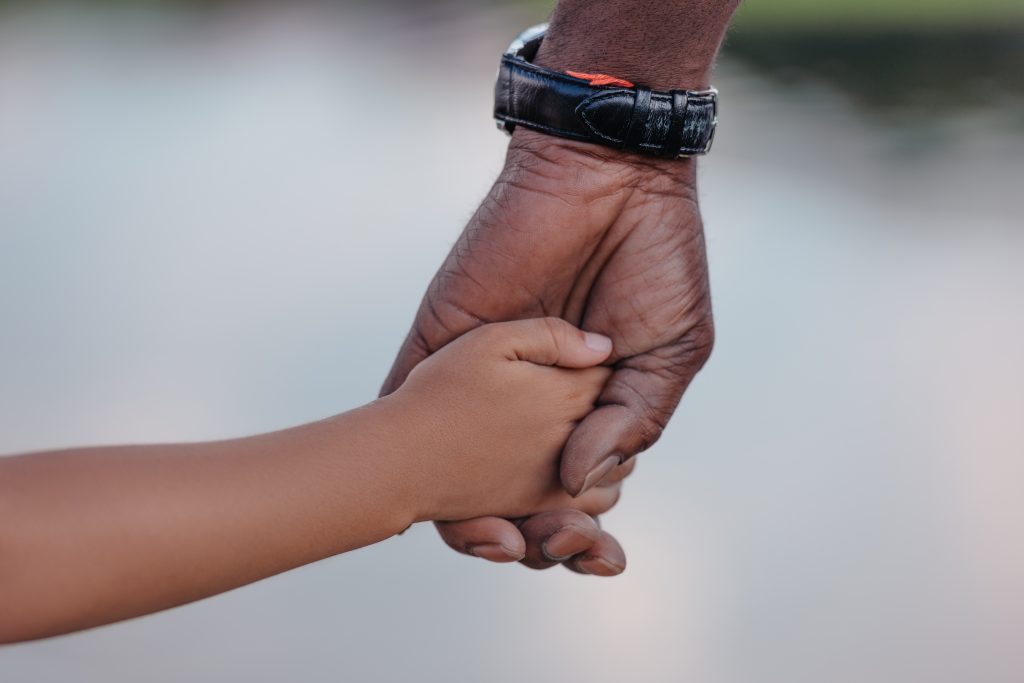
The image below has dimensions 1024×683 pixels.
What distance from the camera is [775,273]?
317 cm

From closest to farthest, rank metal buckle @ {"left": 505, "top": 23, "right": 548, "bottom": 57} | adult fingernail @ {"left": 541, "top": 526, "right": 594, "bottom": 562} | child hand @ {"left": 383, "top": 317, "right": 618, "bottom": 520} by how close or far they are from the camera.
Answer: child hand @ {"left": 383, "top": 317, "right": 618, "bottom": 520} → adult fingernail @ {"left": 541, "top": 526, "right": 594, "bottom": 562} → metal buckle @ {"left": 505, "top": 23, "right": 548, "bottom": 57}

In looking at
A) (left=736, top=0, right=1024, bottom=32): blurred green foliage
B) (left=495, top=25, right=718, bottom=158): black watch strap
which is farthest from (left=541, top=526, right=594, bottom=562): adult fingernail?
(left=736, top=0, right=1024, bottom=32): blurred green foliage

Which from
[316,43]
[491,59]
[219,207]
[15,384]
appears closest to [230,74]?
[316,43]

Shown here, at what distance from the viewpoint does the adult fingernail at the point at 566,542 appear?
146cm

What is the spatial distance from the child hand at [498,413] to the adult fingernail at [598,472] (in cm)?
5

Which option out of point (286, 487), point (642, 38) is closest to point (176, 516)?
point (286, 487)

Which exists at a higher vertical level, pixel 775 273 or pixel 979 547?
pixel 775 273

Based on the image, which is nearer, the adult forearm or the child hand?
the child hand

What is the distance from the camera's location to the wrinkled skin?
1500 mm

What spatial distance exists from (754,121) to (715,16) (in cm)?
332

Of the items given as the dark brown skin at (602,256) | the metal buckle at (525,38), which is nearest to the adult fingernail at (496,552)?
the dark brown skin at (602,256)

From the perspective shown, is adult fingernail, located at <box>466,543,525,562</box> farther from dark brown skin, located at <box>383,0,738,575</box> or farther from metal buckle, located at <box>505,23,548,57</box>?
metal buckle, located at <box>505,23,548,57</box>

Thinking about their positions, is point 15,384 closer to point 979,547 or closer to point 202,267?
point 202,267

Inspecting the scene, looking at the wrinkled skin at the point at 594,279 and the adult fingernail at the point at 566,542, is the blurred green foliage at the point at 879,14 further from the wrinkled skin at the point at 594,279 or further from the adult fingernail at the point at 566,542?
the adult fingernail at the point at 566,542
